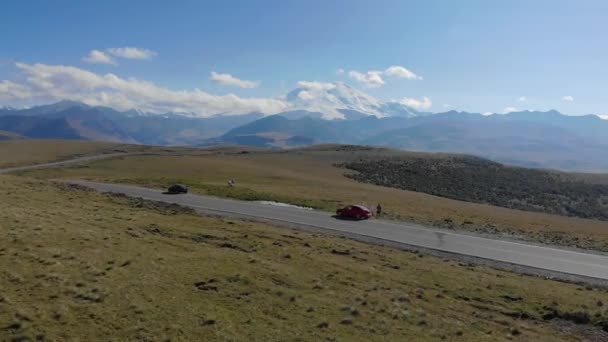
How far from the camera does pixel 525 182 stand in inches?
4395

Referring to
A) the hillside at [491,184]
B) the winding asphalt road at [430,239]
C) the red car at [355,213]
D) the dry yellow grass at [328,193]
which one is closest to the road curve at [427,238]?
the winding asphalt road at [430,239]

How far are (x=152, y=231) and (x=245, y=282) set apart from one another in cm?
1055

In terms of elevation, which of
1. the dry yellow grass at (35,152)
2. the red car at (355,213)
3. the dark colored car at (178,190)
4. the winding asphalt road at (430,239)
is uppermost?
the dry yellow grass at (35,152)

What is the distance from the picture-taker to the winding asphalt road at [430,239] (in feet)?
86.7

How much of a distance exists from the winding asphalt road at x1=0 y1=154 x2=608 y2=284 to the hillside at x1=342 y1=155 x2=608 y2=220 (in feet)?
191

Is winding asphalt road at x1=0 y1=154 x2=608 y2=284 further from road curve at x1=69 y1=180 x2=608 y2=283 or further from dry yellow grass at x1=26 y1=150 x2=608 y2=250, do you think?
dry yellow grass at x1=26 y1=150 x2=608 y2=250

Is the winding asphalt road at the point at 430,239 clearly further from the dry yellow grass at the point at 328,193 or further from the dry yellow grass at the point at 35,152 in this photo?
the dry yellow grass at the point at 35,152

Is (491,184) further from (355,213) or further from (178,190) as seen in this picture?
(178,190)

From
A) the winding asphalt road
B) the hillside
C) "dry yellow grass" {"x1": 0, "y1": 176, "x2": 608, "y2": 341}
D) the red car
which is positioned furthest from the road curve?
the hillside

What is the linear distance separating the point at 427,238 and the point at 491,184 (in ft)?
274

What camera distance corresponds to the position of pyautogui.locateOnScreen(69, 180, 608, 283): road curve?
2686 centimetres

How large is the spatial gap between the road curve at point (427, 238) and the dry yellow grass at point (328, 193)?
397 centimetres

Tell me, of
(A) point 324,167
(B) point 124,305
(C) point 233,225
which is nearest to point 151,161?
(A) point 324,167

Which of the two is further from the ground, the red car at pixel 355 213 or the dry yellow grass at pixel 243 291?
the red car at pixel 355 213
